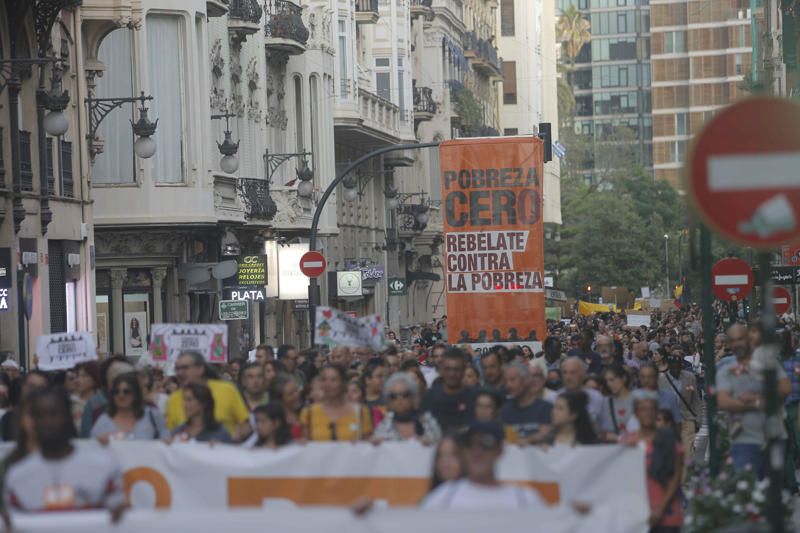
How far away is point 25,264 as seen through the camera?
28.4 metres

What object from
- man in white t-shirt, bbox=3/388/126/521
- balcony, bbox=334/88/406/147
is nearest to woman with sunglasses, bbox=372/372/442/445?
man in white t-shirt, bbox=3/388/126/521

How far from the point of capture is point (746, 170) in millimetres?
8070

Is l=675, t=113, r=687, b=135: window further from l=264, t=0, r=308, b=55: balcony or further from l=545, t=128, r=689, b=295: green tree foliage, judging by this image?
l=264, t=0, r=308, b=55: balcony

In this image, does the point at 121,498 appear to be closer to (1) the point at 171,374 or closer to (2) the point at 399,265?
(1) the point at 171,374

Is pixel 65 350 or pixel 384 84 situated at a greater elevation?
pixel 384 84

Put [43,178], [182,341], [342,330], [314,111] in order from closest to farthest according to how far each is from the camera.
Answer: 1. [182,341]
2. [342,330]
3. [43,178]
4. [314,111]

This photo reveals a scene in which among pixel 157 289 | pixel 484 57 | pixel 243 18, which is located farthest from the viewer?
pixel 484 57

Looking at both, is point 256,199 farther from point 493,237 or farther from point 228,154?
point 493,237

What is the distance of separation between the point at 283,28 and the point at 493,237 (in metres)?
17.9

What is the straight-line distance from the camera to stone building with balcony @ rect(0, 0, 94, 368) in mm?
27625

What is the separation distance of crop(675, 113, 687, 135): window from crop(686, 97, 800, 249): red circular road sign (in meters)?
164

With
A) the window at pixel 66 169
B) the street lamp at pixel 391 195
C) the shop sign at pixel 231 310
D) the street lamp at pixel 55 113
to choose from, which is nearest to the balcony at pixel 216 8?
the shop sign at pixel 231 310

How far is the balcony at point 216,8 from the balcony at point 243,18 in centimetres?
178

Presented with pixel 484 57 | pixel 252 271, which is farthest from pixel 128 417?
pixel 484 57
